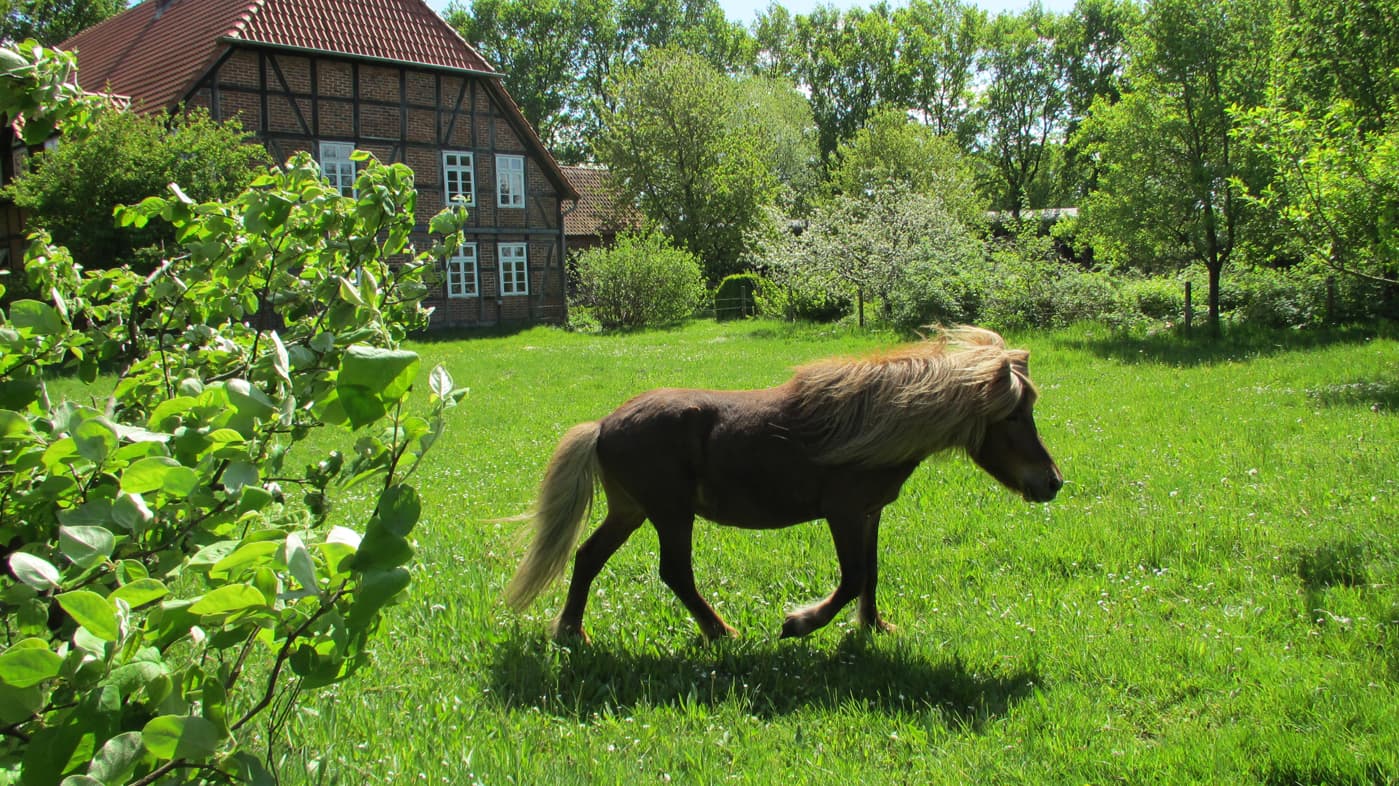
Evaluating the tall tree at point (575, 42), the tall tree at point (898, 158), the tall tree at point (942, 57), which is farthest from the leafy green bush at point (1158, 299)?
the tall tree at point (575, 42)

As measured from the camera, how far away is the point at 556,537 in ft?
17.6

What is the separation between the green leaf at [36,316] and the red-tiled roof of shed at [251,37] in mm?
30860

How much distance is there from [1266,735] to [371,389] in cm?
416

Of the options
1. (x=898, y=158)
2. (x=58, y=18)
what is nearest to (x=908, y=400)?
(x=898, y=158)

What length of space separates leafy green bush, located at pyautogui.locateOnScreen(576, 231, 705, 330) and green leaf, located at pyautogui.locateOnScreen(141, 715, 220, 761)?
3472 centimetres

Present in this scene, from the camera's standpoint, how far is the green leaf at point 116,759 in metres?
1.17

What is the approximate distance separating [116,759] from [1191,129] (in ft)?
75.9

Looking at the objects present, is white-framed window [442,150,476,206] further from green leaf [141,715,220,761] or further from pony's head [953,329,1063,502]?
green leaf [141,715,220,761]

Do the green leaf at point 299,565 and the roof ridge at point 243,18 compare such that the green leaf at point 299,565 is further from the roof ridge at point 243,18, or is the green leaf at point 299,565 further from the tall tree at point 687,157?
the tall tree at point 687,157

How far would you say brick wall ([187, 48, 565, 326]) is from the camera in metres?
30.1

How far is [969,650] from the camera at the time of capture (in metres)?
5.09

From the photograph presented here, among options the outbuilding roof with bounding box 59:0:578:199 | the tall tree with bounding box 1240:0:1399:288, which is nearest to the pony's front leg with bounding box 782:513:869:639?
the tall tree with bounding box 1240:0:1399:288

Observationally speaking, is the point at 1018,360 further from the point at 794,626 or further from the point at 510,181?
the point at 510,181

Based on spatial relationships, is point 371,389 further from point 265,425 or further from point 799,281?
point 799,281
